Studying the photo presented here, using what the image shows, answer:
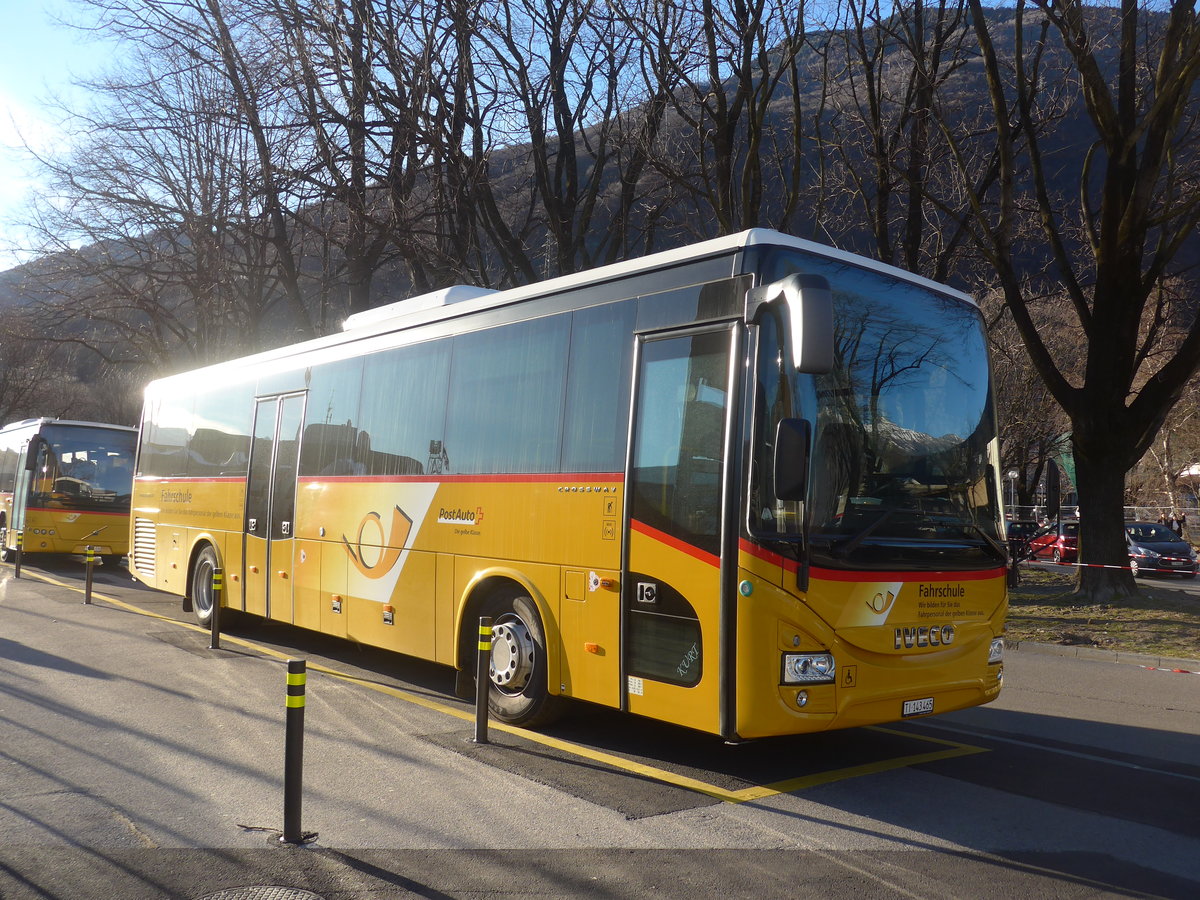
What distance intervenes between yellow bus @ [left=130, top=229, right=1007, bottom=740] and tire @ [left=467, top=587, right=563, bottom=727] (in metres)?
0.02

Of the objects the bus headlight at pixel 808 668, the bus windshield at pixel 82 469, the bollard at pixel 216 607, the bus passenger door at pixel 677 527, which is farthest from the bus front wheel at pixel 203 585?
the bus windshield at pixel 82 469

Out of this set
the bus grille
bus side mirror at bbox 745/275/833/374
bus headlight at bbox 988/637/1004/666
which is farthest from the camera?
the bus grille

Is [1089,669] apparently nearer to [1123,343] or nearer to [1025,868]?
[1123,343]

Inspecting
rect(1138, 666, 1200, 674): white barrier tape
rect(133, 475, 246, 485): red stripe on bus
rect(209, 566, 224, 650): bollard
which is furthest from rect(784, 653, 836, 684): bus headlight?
rect(133, 475, 246, 485): red stripe on bus

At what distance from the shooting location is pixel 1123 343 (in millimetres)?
16078

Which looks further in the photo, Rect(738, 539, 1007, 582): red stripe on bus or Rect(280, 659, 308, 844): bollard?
Rect(738, 539, 1007, 582): red stripe on bus

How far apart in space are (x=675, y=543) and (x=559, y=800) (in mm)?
1645

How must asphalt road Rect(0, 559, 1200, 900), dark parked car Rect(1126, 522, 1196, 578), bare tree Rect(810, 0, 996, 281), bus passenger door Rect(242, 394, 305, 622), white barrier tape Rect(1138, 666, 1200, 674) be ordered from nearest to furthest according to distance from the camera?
asphalt road Rect(0, 559, 1200, 900)
bus passenger door Rect(242, 394, 305, 622)
white barrier tape Rect(1138, 666, 1200, 674)
bare tree Rect(810, 0, 996, 281)
dark parked car Rect(1126, 522, 1196, 578)

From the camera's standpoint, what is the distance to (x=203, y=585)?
13414 millimetres

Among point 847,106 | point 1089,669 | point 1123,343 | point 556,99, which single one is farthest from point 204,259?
point 1089,669

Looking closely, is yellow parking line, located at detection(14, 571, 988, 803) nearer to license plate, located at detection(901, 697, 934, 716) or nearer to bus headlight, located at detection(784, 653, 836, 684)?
license plate, located at detection(901, 697, 934, 716)

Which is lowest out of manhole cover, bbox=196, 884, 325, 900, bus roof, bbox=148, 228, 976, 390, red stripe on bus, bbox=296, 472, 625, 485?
manhole cover, bbox=196, 884, 325, 900

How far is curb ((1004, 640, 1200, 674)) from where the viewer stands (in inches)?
466

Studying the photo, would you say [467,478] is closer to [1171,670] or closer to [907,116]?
[1171,670]
